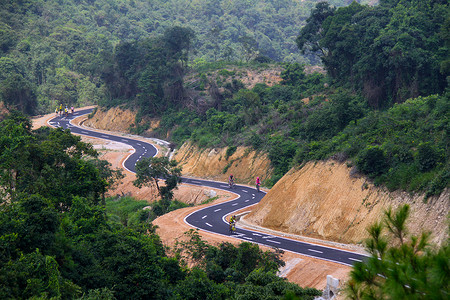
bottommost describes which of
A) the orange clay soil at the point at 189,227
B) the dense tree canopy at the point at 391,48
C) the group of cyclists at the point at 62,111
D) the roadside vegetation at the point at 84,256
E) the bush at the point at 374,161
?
the orange clay soil at the point at 189,227

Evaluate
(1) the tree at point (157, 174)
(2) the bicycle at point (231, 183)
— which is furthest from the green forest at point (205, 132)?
(2) the bicycle at point (231, 183)

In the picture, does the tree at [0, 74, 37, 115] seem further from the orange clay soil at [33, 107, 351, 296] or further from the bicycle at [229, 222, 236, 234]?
the bicycle at [229, 222, 236, 234]

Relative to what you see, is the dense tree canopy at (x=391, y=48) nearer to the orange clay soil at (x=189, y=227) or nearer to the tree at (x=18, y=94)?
the orange clay soil at (x=189, y=227)

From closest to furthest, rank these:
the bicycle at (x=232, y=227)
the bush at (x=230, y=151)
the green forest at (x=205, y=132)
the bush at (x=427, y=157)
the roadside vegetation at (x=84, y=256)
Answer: the roadside vegetation at (x=84, y=256) → the green forest at (x=205, y=132) → the bush at (x=427, y=157) → the bicycle at (x=232, y=227) → the bush at (x=230, y=151)

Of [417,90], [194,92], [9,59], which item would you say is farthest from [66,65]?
[417,90]

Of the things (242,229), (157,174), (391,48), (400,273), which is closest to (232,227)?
(242,229)

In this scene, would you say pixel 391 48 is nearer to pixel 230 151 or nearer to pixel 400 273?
pixel 230 151

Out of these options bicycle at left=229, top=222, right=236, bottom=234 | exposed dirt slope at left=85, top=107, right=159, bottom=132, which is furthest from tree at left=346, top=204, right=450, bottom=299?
exposed dirt slope at left=85, top=107, right=159, bottom=132
